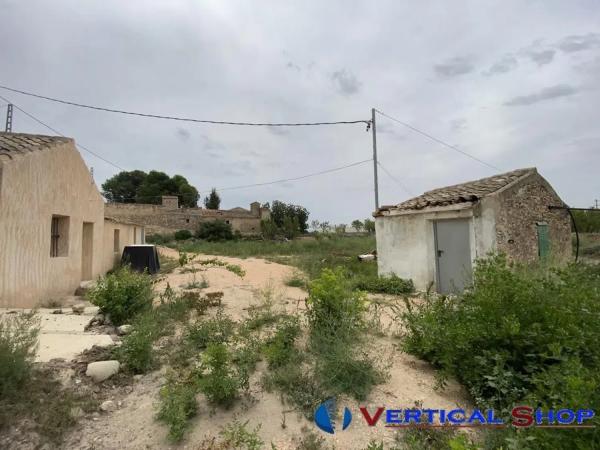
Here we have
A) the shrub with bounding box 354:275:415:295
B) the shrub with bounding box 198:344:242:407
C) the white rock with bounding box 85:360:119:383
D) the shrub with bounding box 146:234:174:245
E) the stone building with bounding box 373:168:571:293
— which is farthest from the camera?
the shrub with bounding box 146:234:174:245

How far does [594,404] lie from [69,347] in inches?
203

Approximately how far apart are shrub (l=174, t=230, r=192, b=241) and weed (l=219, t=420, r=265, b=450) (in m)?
30.3

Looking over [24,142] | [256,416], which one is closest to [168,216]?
[24,142]

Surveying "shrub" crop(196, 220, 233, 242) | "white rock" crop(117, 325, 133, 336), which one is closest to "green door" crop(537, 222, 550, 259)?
"white rock" crop(117, 325, 133, 336)

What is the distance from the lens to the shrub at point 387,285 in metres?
8.96

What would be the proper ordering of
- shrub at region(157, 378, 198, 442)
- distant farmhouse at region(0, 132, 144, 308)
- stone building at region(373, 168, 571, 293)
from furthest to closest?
1. stone building at region(373, 168, 571, 293)
2. distant farmhouse at region(0, 132, 144, 308)
3. shrub at region(157, 378, 198, 442)

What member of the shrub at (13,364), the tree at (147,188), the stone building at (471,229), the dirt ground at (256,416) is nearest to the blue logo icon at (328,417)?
the dirt ground at (256,416)

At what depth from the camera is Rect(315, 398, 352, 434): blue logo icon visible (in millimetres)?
2773

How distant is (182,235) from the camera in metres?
31.2

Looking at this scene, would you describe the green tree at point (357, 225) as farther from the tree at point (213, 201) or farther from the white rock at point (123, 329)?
the white rock at point (123, 329)

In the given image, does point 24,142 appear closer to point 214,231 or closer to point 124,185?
point 214,231

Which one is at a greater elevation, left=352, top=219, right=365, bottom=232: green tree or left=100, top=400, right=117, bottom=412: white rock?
left=352, top=219, right=365, bottom=232: green tree

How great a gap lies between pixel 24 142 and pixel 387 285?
894 centimetres

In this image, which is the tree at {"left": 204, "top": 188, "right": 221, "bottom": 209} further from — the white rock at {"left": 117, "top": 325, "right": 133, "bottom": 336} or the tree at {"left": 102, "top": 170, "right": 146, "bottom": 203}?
the white rock at {"left": 117, "top": 325, "right": 133, "bottom": 336}
